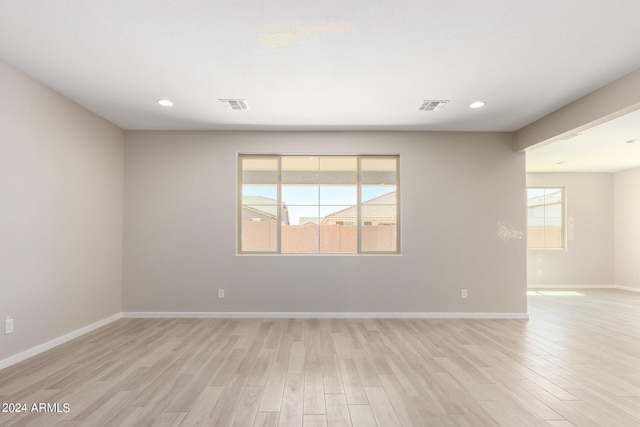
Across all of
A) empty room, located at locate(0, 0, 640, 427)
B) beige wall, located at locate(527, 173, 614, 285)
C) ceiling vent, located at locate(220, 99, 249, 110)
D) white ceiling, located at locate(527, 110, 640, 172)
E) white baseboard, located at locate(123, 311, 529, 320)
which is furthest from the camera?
beige wall, located at locate(527, 173, 614, 285)

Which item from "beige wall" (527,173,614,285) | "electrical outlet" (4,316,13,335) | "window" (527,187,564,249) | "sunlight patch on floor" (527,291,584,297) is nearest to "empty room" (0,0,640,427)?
"electrical outlet" (4,316,13,335)

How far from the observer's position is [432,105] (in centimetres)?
405

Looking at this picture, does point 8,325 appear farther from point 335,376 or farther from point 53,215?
point 335,376

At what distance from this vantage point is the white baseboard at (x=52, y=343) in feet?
10.2

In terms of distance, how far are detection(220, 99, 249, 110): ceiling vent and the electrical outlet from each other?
2.90 metres

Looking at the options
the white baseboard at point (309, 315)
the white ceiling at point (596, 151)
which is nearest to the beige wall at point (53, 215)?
the white baseboard at point (309, 315)

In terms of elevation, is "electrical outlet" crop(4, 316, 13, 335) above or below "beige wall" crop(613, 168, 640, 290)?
below

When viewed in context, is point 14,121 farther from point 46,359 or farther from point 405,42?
point 405,42

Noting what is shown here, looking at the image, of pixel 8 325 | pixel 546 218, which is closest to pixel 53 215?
pixel 8 325

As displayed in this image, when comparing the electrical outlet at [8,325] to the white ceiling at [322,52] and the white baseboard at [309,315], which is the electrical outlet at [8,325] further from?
the white ceiling at [322,52]

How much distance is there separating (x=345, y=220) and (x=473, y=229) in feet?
6.18

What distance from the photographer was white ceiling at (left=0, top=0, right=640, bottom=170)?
232 cm

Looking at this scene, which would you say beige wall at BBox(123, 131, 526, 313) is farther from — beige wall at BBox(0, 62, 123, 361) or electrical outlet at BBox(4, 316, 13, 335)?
electrical outlet at BBox(4, 316, 13, 335)

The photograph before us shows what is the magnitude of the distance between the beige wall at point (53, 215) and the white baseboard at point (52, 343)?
0.15ft
